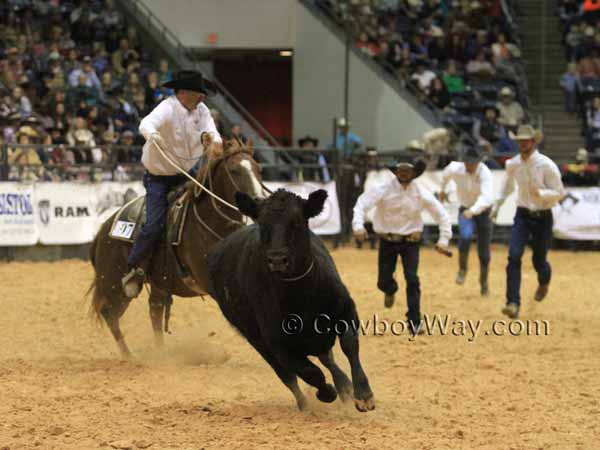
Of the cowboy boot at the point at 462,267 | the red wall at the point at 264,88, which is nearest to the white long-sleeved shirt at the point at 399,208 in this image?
the cowboy boot at the point at 462,267

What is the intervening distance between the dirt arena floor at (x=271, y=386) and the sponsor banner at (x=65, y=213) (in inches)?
143

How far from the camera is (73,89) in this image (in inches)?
769

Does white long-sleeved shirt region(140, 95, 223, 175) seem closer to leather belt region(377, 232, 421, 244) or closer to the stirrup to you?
the stirrup

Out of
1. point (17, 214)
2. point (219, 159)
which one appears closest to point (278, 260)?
point (219, 159)

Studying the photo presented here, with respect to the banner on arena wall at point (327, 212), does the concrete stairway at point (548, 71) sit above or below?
above

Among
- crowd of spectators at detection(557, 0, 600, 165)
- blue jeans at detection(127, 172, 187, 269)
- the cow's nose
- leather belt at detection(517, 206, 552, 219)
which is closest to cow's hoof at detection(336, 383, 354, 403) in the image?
the cow's nose

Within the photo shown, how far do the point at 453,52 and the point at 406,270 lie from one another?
52.5 feet

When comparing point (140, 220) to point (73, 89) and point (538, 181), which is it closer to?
point (538, 181)

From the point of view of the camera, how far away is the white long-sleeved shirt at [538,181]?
33.9 feet

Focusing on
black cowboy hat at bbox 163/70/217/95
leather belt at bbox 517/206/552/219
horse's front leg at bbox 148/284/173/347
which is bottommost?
horse's front leg at bbox 148/284/173/347

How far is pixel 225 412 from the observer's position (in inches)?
254

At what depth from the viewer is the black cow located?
5.77 meters

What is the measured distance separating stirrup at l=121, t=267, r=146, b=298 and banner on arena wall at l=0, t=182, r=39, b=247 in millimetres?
7377

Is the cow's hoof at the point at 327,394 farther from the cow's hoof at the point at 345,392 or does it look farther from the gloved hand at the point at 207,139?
the gloved hand at the point at 207,139
